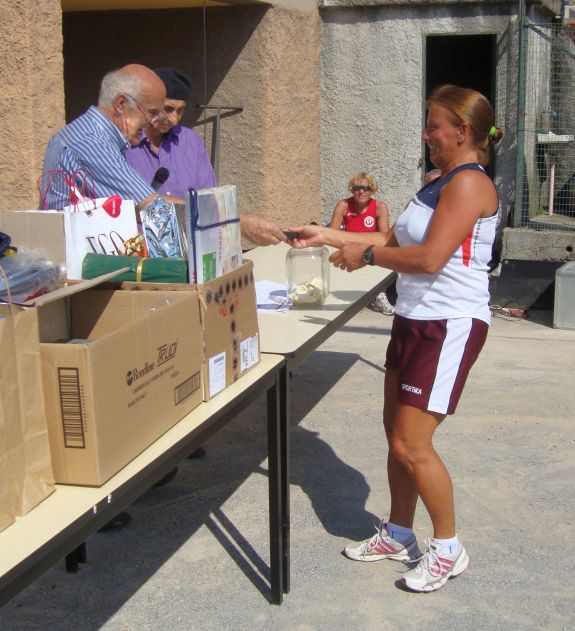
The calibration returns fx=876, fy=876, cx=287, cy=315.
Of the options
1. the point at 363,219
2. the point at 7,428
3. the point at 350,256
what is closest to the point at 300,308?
the point at 350,256

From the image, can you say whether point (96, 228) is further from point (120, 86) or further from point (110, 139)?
point (120, 86)

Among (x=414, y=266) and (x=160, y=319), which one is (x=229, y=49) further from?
(x=160, y=319)

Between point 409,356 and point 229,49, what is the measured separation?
187 inches

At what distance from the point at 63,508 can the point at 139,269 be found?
27.5 inches

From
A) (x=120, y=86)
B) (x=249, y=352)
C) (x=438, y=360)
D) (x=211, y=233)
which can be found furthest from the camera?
(x=120, y=86)

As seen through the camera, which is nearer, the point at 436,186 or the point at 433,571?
the point at 436,186

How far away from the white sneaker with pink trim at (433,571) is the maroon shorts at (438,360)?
1.65 ft

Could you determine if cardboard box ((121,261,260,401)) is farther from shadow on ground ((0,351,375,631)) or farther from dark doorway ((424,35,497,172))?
dark doorway ((424,35,497,172))

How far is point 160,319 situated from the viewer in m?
1.94

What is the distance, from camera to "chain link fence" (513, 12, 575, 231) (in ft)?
24.3

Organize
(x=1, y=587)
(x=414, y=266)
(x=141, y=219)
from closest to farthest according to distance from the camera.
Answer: (x=1, y=587) < (x=141, y=219) < (x=414, y=266)

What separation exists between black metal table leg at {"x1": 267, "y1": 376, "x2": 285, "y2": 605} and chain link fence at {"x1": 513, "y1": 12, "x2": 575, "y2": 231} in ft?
17.3

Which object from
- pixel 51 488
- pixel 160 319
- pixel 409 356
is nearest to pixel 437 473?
pixel 409 356

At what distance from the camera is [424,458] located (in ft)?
8.98
